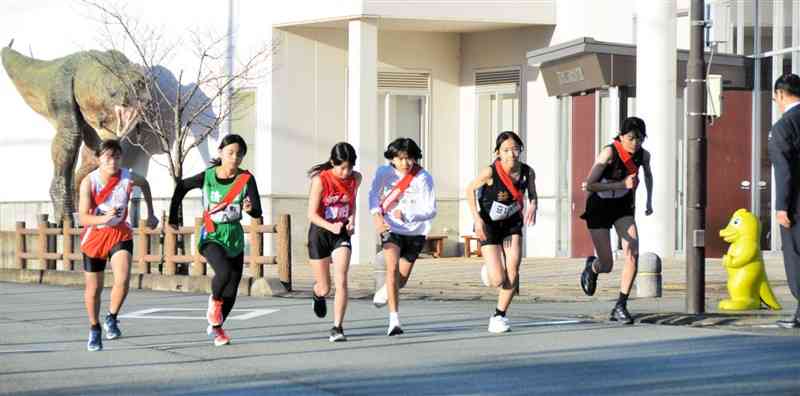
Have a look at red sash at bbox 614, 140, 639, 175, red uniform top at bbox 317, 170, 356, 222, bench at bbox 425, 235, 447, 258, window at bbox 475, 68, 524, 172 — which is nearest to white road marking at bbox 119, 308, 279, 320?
red uniform top at bbox 317, 170, 356, 222

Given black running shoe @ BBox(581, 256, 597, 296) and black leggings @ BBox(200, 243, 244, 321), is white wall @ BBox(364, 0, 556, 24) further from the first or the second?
black leggings @ BBox(200, 243, 244, 321)

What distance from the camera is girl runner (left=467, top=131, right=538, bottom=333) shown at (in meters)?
13.0

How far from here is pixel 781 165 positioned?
12617 millimetres

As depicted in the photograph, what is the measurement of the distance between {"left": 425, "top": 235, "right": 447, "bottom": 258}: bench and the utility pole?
17.5 m

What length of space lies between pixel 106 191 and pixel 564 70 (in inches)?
635

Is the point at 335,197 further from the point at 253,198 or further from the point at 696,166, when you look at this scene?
the point at 696,166

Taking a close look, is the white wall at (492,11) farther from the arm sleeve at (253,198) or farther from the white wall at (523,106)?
the arm sleeve at (253,198)

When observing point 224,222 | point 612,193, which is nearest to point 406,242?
point 224,222

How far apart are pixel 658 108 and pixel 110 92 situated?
13.2 m

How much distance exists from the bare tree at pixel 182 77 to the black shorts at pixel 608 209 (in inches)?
675

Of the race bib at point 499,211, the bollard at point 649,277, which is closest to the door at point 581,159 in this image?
the bollard at point 649,277

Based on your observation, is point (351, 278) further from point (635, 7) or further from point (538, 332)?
point (538, 332)

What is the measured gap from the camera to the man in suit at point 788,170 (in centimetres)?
1258

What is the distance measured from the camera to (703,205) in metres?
15.0
